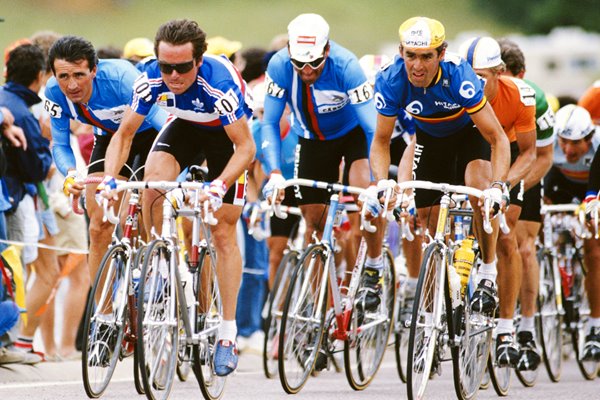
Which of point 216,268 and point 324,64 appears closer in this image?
point 216,268

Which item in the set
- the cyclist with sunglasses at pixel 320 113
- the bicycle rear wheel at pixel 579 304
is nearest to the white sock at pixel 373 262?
the cyclist with sunglasses at pixel 320 113

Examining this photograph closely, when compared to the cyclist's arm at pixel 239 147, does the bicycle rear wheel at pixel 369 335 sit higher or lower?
lower

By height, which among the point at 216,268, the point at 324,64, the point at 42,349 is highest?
the point at 324,64

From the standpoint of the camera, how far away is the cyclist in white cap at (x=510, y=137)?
423 inches

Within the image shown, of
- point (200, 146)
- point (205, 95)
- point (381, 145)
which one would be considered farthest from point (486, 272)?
point (205, 95)

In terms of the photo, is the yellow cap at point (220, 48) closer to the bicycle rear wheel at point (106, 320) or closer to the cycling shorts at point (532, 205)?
the cycling shorts at point (532, 205)

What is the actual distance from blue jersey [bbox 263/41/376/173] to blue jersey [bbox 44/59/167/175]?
101cm

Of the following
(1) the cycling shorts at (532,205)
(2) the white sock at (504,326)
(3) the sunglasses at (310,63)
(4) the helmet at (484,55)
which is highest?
(4) the helmet at (484,55)

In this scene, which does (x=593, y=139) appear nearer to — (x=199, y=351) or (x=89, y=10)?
(x=199, y=351)

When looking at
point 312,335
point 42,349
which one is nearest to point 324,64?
point 312,335

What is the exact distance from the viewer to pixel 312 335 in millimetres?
10359

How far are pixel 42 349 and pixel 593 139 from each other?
5449 millimetres

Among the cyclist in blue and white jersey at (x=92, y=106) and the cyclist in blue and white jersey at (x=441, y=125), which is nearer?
the cyclist in blue and white jersey at (x=441, y=125)

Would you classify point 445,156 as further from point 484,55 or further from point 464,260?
point 464,260
